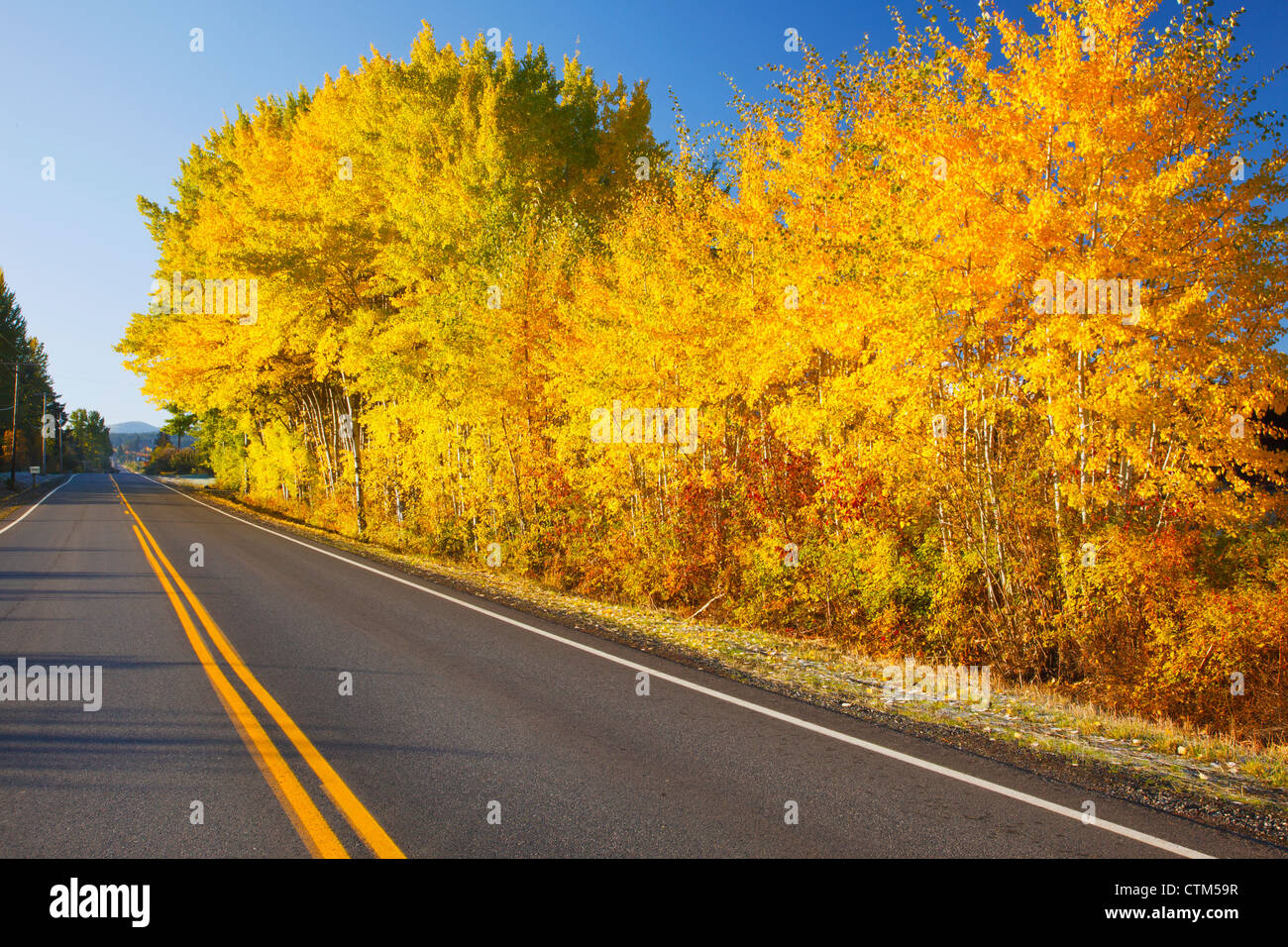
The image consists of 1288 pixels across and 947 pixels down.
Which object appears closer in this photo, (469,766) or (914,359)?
(469,766)

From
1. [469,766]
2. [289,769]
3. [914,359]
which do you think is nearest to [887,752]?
[469,766]

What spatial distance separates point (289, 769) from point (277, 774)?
100 mm

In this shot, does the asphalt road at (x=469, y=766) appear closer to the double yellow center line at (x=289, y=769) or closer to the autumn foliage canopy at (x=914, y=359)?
the double yellow center line at (x=289, y=769)

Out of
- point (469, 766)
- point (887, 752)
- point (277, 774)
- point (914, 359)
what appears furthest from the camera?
point (914, 359)

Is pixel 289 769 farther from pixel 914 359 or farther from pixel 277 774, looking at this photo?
pixel 914 359

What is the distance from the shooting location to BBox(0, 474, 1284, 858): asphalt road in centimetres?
421

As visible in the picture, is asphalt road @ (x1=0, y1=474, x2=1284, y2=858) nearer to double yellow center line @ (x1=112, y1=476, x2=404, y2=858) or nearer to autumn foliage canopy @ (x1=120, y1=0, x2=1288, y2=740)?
double yellow center line @ (x1=112, y1=476, x2=404, y2=858)

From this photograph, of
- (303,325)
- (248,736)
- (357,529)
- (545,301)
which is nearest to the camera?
(248,736)

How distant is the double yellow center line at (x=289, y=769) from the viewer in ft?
13.6

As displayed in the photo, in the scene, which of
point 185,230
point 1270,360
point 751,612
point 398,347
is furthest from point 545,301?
point 185,230

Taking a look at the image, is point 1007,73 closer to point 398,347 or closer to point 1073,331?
point 1073,331

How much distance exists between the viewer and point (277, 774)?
199 inches

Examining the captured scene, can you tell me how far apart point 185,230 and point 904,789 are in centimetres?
4036
